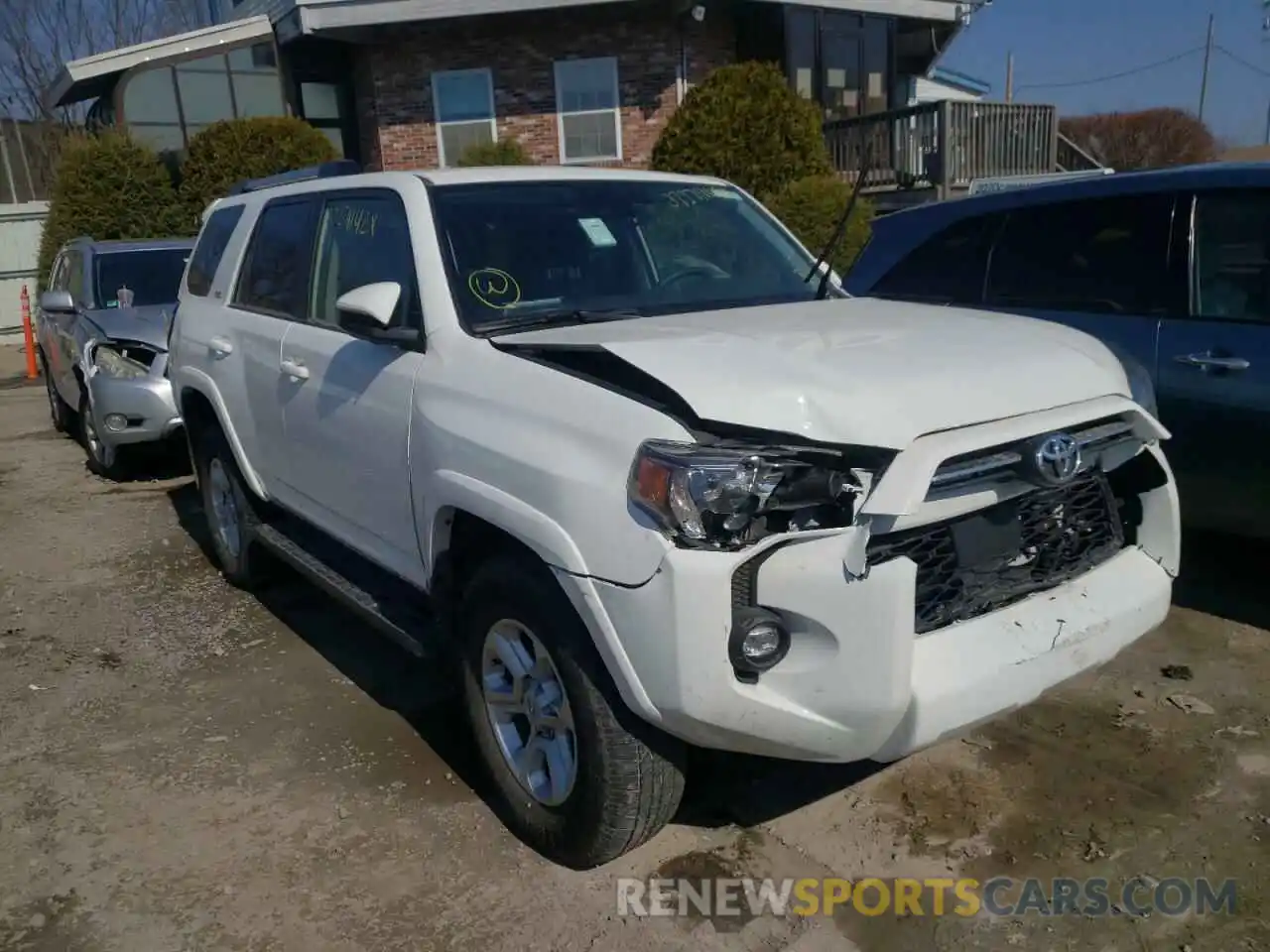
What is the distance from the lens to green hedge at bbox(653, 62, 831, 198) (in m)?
13.6

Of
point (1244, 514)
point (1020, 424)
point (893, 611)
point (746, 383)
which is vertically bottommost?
point (1244, 514)

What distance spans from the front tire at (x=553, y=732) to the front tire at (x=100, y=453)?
19.3 ft

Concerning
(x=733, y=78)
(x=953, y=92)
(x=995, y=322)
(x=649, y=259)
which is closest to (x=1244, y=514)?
(x=995, y=322)

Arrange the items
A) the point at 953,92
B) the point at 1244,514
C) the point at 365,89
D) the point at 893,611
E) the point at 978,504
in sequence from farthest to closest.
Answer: the point at 953,92 → the point at 365,89 → the point at 1244,514 → the point at 978,504 → the point at 893,611

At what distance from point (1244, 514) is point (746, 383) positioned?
2.69m

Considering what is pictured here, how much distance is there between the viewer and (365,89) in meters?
17.9

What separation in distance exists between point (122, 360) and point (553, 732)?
621 centimetres

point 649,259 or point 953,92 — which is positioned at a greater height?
point 953,92

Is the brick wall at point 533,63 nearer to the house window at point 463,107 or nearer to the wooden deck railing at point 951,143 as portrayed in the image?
the house window at point 463,107

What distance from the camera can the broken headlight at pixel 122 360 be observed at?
7.84 meters

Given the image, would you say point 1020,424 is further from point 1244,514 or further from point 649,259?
point 1244,514

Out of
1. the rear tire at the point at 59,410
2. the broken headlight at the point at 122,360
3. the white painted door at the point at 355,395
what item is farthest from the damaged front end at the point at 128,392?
the white painted door at the point at 355,395

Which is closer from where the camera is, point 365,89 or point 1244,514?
point 1244,514

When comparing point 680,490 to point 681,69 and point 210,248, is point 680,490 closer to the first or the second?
point 210,248
